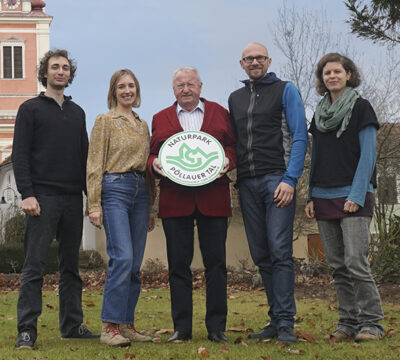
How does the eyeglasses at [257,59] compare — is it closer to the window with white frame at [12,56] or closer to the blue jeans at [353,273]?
the blue jeans at [353,273]

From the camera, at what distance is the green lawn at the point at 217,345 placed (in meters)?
4.92

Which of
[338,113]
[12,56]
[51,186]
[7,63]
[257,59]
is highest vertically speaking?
[12,56]

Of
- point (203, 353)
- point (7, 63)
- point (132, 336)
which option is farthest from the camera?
point (7, 63)

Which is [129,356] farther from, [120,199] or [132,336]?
[120,199]

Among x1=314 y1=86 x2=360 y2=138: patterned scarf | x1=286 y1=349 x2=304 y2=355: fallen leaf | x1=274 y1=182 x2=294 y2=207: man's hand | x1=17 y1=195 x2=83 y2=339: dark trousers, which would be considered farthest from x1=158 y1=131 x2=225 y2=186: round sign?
x1=286 y1=349 x2=304 y2=355: fallen leaf

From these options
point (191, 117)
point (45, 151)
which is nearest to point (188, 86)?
point (191, 117)

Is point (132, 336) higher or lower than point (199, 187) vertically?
lower

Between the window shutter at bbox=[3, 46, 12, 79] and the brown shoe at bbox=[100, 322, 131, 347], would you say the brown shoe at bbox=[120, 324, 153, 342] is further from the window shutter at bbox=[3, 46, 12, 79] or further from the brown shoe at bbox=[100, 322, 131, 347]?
the window shutter at bbox=[3, 46, 12, 79]

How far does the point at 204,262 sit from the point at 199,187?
63cm

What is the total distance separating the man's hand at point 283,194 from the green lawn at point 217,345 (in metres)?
1.14

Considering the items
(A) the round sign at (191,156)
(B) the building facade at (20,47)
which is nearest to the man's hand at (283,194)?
(A) the round sign at (191,156)

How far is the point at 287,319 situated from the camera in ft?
17.5

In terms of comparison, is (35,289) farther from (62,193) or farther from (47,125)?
(47,125)

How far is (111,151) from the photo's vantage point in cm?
544
